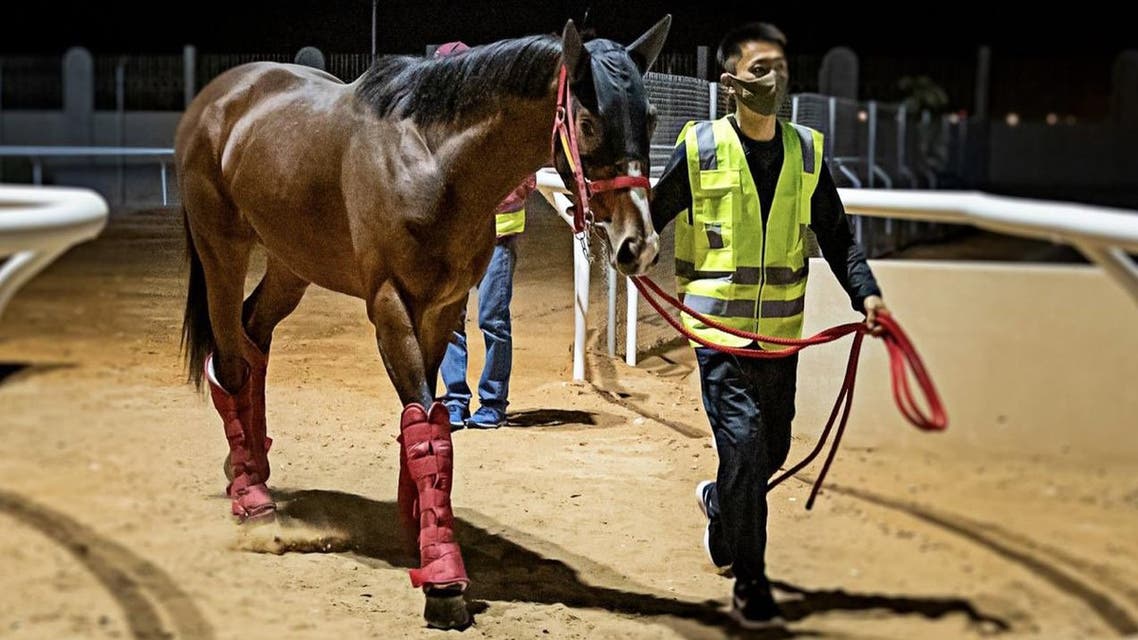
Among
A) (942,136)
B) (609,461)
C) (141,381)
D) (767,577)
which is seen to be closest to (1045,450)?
(767,577)

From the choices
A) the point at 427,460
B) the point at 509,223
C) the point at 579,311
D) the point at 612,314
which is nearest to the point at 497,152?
the point at 427,460

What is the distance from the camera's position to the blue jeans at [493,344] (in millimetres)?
4344

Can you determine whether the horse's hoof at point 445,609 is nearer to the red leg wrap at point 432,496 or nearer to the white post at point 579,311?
the red leg wrap at point 432,496

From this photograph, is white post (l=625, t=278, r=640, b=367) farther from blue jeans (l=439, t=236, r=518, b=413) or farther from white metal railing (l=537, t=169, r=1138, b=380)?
white metal railing (l=537, t=169, r=1138, b=380)

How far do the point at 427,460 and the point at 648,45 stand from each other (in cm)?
104

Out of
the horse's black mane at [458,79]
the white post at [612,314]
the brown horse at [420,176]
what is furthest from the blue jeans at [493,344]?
the horse's black mane at [458,79]

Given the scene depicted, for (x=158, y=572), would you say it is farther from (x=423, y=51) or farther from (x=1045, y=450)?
(x=1045, y=450)

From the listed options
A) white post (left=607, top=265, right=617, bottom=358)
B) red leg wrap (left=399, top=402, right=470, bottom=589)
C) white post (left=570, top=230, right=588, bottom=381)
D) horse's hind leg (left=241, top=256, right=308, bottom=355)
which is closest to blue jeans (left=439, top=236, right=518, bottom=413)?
white post (left=570, top=230, right=588, bottom=381)

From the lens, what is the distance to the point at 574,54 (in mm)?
2436

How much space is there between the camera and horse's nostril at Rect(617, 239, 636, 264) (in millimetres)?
2400

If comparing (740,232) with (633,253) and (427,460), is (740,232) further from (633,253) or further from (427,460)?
(427,460)

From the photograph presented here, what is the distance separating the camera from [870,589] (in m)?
2.82

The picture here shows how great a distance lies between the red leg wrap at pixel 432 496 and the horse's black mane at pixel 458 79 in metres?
0.69

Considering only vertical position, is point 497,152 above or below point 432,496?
above
